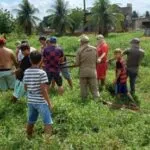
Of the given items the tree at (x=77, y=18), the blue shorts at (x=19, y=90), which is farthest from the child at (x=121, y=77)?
the tree at (x=77, y=18)

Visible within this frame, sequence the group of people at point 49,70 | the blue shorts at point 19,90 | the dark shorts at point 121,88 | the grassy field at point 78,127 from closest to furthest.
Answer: the grassy field at point 78,127
the group of people at point 49,70
the blue shorts at point 19,90
the dark shorts at point 121,88

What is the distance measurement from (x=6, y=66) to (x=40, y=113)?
146 inches

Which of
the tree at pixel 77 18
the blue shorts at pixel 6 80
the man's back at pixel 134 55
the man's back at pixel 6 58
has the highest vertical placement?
the man's back at pixel 6 58

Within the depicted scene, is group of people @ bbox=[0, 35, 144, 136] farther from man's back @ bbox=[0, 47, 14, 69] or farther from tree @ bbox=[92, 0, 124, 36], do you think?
tree @ bbox=[92, 0, 124, 36]

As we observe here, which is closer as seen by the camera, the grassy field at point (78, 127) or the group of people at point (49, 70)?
the grassy field at point (78, 127)

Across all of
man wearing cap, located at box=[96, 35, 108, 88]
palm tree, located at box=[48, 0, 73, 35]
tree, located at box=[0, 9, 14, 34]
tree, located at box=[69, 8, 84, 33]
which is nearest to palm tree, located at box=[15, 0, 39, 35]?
palm tree, located at box=[48, 0, 73, 35]

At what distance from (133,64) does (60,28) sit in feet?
207

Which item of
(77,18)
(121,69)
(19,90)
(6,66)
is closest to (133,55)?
(121,69)

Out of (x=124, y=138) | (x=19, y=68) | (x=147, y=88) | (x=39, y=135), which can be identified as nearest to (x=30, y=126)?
(x=39, y=135)

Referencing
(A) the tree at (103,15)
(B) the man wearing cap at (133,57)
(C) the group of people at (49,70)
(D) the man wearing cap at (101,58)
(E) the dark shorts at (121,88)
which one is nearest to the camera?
(C) the group of people at (49,70)

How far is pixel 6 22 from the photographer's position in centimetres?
4447

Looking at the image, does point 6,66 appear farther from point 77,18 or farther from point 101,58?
point 77,18

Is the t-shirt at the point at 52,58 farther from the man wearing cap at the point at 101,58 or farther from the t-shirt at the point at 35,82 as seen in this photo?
the t-shirt at the point at 35,82

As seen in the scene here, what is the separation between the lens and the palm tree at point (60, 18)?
247ft
